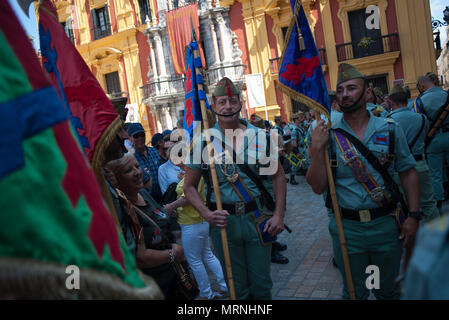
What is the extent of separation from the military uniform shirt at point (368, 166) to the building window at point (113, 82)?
2368 centimetres

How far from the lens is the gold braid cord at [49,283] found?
2.39 ft

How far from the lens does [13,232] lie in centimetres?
72

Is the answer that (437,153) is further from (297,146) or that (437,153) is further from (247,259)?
(297,146)

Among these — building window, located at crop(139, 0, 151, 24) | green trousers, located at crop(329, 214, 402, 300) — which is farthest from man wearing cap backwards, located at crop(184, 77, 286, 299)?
building window, located at crop(139, 0, 151, 24)

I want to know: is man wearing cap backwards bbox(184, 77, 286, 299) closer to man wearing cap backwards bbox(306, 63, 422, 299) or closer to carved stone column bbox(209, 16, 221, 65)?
man wearing cap backwards bbox(306, 63, 422, 299)

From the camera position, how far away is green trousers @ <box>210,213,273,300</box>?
282 cm

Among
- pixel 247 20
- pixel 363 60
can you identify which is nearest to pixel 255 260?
pixel 363 60

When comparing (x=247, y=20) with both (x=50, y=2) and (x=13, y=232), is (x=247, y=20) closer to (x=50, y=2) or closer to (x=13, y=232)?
(x=50, y=2)

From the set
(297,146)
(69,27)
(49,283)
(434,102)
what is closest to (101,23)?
(69,27)

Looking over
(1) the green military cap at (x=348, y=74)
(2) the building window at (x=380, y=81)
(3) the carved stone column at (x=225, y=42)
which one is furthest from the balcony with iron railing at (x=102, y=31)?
(1) the green military cap at (x=348, y=74)

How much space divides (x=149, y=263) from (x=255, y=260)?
0.93m

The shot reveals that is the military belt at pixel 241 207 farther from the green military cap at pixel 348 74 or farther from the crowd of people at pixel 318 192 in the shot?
the green military cap at pixel 348 74

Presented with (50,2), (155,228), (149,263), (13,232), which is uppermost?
(50,2)

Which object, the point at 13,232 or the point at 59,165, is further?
the point at 59,165
